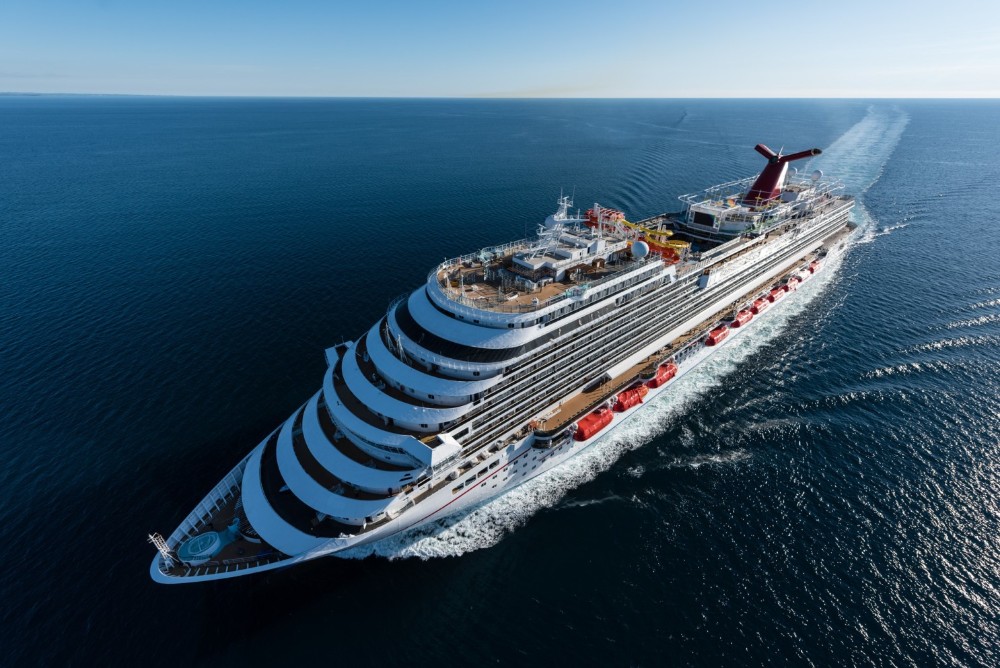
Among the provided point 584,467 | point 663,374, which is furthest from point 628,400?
point 584,467

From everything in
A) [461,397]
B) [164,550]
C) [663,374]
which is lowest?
[164,550]

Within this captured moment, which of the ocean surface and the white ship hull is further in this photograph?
the white ship hull

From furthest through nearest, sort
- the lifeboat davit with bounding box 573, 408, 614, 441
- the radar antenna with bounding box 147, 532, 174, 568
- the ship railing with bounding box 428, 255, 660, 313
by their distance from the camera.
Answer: the lifeboat davit with bounding box 573, 408, 614, 441 < the ship railing with bounding box 428, 255, 660, 313 < the radar antenna with bounding box 147, 532, 174, 568

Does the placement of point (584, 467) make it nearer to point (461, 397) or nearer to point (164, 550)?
point (461, 397)

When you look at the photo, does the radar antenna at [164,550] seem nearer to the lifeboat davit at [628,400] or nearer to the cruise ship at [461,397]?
the cruise ship at [461,397]

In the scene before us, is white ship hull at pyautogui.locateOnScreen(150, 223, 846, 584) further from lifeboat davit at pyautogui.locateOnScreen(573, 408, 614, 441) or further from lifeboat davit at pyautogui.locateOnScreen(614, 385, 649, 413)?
lifeboat davit at pyautogui.locateOnScreen(573, 408, 614, 441)

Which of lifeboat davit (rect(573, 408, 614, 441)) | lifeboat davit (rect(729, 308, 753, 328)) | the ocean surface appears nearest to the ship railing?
lifeboat davit (rect(573, 408, 614, 441))
